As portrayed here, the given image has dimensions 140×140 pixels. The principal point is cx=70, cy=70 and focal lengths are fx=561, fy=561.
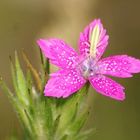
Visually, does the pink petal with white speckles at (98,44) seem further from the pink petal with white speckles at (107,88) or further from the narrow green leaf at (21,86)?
the narrow green leaf at (21,86)

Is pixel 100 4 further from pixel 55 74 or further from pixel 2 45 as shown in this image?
pixel 55 74

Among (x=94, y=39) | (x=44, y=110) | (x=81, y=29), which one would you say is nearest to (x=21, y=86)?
(x=44, y=110)

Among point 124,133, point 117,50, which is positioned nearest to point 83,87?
point 124,133

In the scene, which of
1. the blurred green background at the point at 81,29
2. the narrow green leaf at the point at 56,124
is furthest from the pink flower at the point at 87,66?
the blurred green background at the point at 81,29

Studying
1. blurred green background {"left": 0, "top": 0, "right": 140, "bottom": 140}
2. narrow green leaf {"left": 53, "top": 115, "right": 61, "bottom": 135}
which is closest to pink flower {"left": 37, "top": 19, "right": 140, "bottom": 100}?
narrow green leaf {"left": 53, "top": 115, "right": 61, "bottom": 135}

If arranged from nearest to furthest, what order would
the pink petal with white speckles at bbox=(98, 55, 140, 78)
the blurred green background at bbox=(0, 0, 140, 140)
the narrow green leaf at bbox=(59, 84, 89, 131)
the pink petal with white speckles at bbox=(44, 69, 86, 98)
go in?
the pink petal with white speckles at bbox=(44, 69, 86, 98)
the narrow green leaf at bbox=(59, 84, 89, 131)
the pink petal with white speckles at bbox=(98, 55, 140, 78)
the blurred green background at bbox=(0, 0, 140, 140)

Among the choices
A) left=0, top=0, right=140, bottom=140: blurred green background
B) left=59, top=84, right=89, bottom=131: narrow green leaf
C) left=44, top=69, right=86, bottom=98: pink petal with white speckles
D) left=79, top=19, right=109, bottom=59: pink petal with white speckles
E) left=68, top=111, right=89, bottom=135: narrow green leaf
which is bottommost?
left=0, top=0, right=140, bottom=140: blurred green background

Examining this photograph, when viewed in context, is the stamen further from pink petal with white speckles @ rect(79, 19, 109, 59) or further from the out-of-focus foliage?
the out-of-focus foliage
